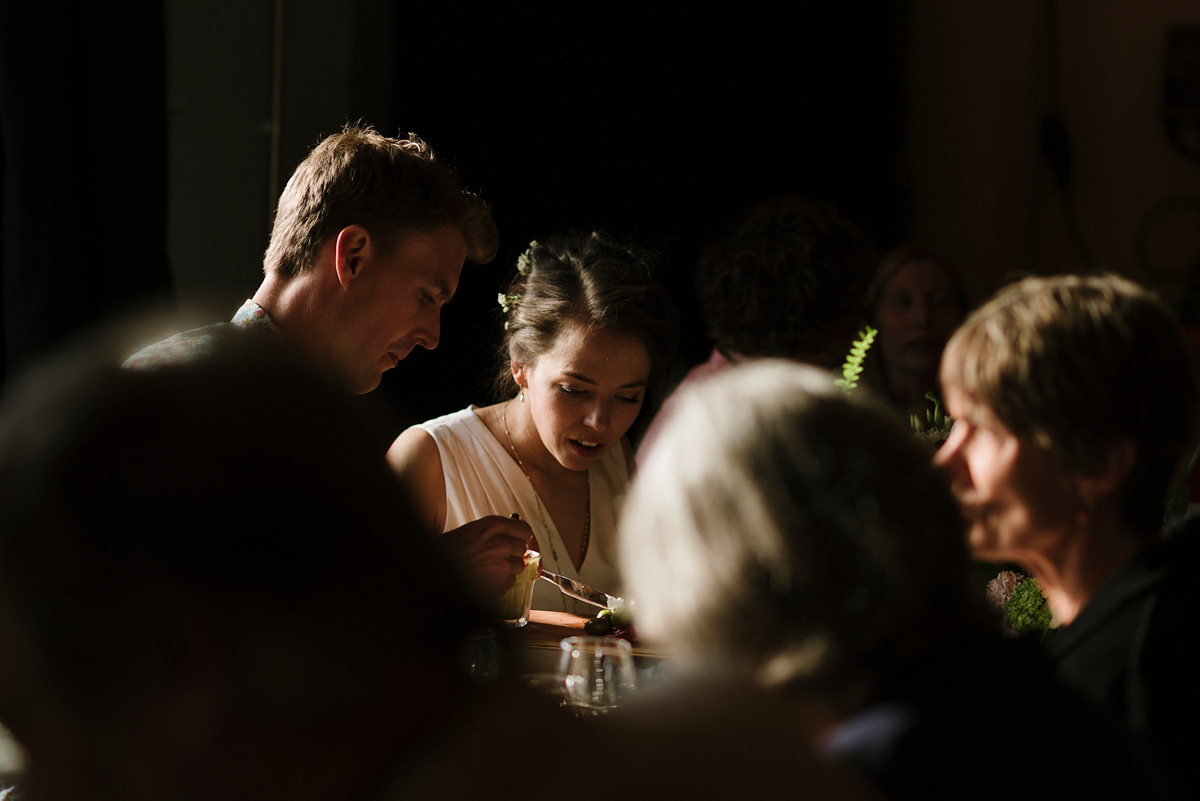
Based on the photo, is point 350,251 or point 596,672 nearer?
point 596,672

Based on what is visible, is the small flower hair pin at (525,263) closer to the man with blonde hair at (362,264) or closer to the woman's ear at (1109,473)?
the man with blonde hair at (362,264)

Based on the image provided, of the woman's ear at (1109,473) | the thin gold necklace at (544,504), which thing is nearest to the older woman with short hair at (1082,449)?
the woman's ear at (1109,473)

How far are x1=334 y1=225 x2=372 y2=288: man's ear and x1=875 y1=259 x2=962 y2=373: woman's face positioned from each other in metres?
1.62

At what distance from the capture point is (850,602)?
2.45 feet

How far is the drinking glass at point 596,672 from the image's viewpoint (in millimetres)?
1149

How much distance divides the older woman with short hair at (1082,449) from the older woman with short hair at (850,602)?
24 cm

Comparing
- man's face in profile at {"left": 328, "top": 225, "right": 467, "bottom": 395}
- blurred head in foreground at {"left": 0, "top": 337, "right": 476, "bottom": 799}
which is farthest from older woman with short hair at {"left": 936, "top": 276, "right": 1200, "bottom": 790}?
man's face in profile at {"left": 328, "top": 225, "right": 467, "bottom": 395}

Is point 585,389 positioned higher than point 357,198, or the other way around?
point 357,198

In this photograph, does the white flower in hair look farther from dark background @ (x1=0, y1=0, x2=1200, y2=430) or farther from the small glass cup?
the small glass cup

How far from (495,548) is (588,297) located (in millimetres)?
738

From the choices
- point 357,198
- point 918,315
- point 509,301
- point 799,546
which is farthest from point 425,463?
point 799,546

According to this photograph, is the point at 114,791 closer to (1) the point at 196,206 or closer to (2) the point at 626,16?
(1) the point at 196,206

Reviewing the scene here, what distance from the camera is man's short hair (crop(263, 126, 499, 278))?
5.44 feet

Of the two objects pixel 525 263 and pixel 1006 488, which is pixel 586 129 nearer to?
pixel 525 263
